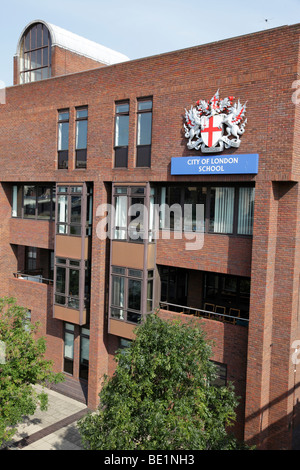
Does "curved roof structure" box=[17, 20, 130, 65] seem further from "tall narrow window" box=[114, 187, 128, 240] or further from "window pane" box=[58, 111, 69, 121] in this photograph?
"tall narrow window" box=[114, 187, 128, 240]

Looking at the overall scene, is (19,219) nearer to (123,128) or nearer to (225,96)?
(123,128)

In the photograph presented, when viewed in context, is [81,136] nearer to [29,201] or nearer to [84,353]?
[29,201]

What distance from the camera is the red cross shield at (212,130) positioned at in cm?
1502

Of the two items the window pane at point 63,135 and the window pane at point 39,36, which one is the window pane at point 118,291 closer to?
the window pane at point 63,135

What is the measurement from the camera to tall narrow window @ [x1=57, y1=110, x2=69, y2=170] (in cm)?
2033

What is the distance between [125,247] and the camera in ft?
58.3

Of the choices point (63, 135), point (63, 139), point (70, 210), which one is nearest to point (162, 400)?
point (70, 210)

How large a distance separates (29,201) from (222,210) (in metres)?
11.7

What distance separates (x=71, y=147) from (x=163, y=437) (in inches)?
544

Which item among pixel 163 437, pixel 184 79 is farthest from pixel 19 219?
pixel 163 437

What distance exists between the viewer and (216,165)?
596 inches

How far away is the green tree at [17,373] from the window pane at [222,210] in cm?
772

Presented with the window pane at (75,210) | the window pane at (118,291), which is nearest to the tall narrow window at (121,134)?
the window pane at (75,210)

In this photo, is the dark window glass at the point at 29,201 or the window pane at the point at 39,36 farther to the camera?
the window pane at the point at 39,36
